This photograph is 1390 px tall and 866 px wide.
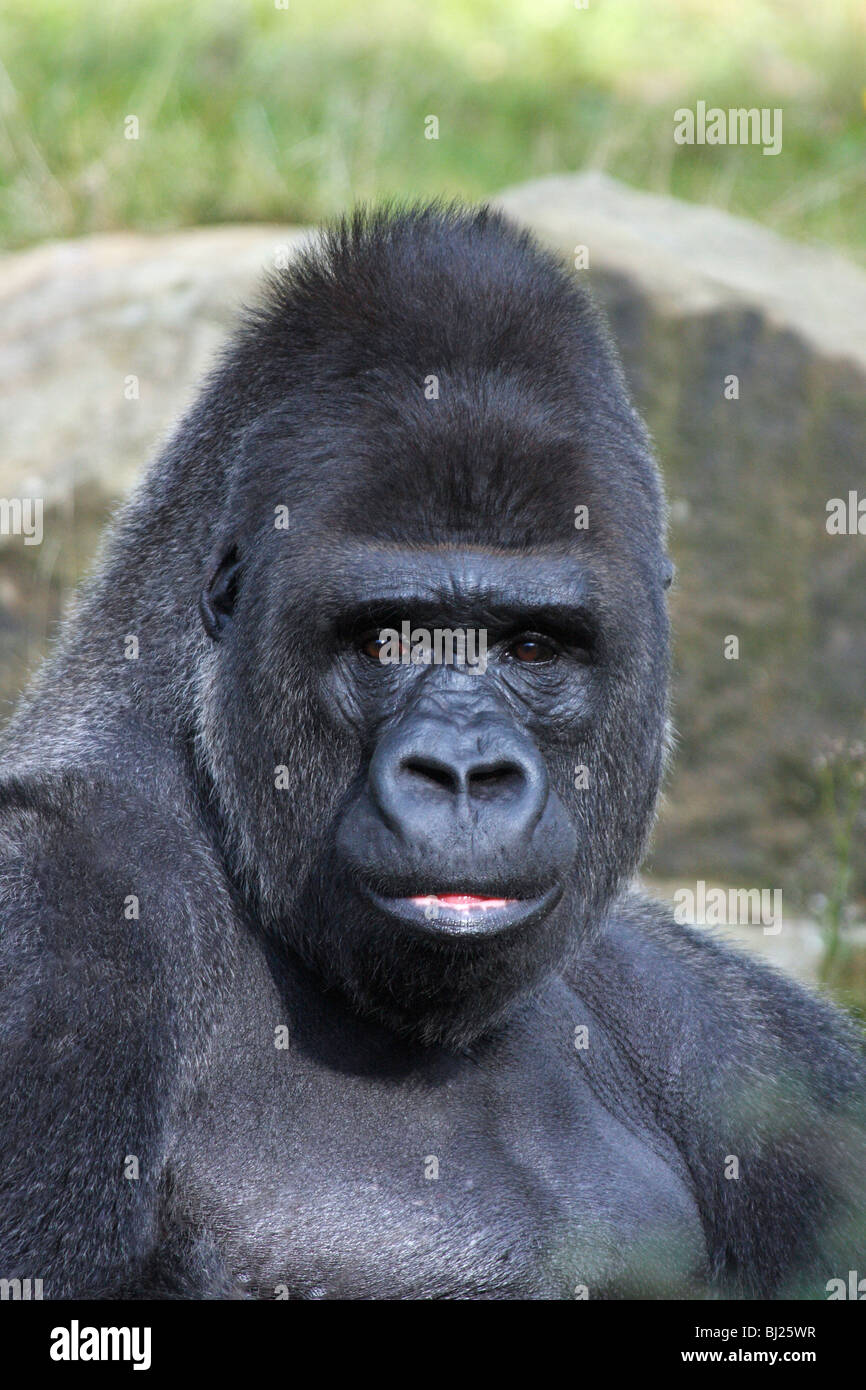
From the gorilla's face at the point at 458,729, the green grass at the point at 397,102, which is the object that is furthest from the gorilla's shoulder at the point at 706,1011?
the green grass at the point at 397,102

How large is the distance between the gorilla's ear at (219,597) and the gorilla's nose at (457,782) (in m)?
0.57

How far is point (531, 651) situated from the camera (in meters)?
3.94

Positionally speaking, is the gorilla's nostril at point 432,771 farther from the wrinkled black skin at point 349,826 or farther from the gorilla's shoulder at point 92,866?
the gorilla's shoulder at point 92,866

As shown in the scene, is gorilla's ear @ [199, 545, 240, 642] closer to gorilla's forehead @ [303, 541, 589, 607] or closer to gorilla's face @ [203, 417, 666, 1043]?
gorilla's face @ [203, 417, 666, 1043]

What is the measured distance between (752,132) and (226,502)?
853 cm

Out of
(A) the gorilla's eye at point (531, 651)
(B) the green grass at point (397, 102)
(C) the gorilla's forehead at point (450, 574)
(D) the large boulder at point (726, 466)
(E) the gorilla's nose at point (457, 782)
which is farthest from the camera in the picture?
(B) the green grass at point (397, 102)

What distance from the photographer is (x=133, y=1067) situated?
11.5ft

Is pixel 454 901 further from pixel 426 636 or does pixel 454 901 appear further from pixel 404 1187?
pixel 404 1187

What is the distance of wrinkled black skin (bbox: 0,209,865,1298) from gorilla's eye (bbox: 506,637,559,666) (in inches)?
1.0

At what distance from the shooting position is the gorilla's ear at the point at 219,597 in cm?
403

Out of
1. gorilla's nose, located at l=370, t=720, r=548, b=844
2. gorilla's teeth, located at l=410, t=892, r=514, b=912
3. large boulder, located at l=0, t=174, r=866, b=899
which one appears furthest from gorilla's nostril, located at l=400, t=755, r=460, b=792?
large boulder, located at l=0, t=174, r=866, b=899

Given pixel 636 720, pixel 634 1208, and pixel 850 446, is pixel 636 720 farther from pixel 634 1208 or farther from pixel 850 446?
pixel 850 446

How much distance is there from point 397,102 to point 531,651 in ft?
27.4

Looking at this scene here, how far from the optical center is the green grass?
10.1 m
